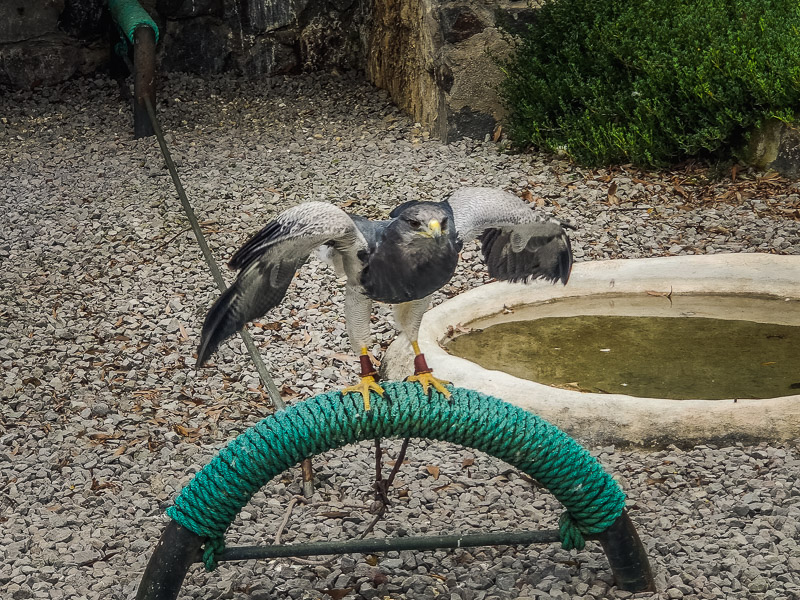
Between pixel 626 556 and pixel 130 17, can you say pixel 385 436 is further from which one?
pixel 130 17

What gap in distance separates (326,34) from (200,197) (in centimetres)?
258

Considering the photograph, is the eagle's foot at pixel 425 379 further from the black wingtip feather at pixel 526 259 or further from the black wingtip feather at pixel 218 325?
the black wingtip feather at pixel 218 325

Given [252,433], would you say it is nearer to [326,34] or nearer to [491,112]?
[491,112]

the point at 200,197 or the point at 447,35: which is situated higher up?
the point at 447,35

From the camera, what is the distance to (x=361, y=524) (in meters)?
2.89

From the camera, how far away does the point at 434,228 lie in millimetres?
2045

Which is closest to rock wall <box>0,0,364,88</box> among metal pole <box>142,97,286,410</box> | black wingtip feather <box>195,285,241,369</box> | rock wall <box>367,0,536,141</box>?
rock wall <box>367,0,536,141</box>

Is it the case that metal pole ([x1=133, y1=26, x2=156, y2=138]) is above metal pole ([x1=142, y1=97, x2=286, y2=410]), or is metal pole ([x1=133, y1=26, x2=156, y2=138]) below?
above

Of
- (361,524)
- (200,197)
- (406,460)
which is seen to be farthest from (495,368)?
(200,197)

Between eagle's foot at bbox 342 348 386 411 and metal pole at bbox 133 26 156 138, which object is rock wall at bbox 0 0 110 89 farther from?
eagle's foot at bbox 342 348 386 411

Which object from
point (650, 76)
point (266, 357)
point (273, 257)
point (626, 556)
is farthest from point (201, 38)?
point (626, 556)

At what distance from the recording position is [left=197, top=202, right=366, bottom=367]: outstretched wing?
81.8 inches

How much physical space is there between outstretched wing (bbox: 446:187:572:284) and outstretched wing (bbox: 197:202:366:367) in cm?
30

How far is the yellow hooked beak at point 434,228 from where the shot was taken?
2045 millimetres
